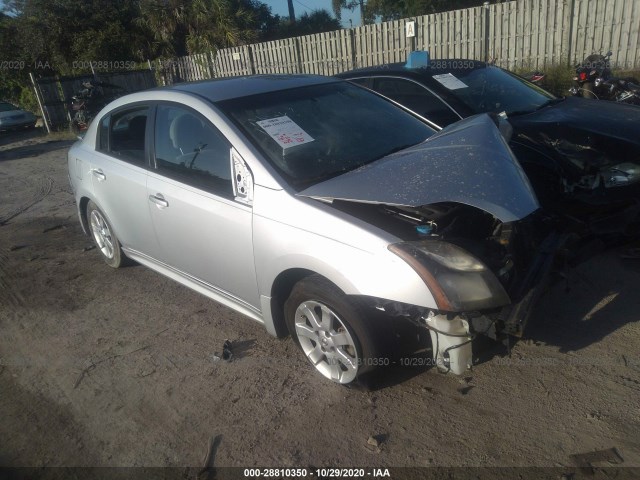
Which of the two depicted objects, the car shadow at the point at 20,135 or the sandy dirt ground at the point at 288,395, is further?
the car shadow at the point at 20,135

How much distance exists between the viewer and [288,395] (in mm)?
2949

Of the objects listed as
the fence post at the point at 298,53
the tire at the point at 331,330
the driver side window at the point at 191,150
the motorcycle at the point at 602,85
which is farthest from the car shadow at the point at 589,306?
the fence post at the point at 298,53

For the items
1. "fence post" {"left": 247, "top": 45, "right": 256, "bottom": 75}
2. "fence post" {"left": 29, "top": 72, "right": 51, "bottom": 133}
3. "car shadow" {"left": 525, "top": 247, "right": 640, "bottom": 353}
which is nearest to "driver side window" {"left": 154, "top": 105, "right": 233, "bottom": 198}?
"car shadow" {"left": 525, "top": 247, "right": 640, "bottom": 353}

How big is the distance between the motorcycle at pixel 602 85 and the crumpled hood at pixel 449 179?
5505 millimetres

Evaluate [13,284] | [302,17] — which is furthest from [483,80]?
[302,17]

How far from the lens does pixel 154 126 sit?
148 inches

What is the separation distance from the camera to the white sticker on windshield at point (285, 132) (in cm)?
314

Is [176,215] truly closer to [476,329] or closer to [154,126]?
[154,126]

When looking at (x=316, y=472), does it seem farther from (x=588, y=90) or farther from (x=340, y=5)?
(x=340, y=5)

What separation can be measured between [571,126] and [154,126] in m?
3.65

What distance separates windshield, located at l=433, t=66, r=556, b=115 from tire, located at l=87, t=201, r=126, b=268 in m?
3.67

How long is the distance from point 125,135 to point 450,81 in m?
3.35

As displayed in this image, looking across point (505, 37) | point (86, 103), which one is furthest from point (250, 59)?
point (505, 37)

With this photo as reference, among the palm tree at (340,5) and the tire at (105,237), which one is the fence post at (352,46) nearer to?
the tire at (105,237)
